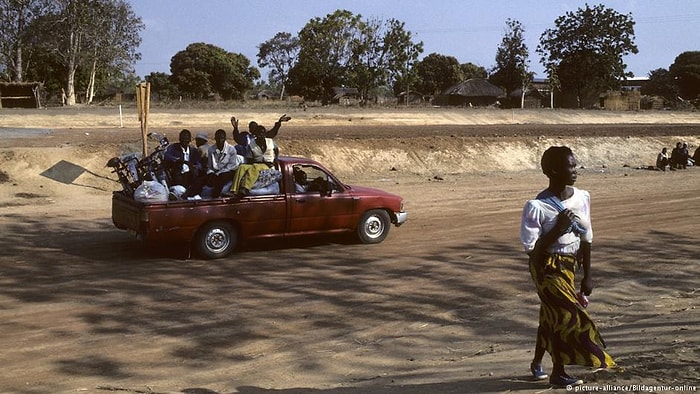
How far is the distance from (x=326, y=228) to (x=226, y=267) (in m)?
2.05

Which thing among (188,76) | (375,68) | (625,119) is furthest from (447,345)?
(188,76)

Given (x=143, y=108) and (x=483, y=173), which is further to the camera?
(x=483, y=173)

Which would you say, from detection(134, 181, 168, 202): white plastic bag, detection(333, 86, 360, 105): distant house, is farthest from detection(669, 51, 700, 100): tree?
detection(134, 181, 168, 202): white plastic bag

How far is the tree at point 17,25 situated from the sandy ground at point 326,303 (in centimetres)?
4316

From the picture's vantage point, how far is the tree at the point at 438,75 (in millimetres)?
92312

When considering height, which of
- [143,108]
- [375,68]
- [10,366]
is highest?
[375,68]

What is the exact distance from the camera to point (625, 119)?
189 feet

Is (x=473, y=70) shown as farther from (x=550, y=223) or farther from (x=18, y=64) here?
(x=550, y=223)

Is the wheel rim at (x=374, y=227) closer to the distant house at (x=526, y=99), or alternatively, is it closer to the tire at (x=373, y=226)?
the tire at (x=373, y=226)

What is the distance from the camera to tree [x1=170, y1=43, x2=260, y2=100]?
7338cm

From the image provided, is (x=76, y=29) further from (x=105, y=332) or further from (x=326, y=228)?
(x=105, y=332)

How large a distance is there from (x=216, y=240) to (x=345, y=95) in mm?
60958

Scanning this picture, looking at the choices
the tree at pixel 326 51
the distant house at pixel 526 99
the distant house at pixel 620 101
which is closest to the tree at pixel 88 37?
the tree at pixel 326 51

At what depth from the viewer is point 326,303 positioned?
361 inches
